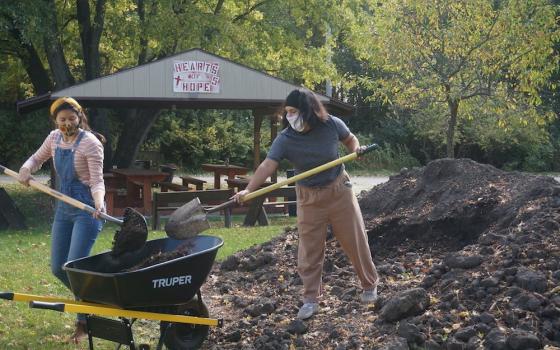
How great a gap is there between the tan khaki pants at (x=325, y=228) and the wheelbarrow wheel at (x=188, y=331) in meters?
0.87

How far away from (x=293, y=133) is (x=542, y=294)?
6.97 feet

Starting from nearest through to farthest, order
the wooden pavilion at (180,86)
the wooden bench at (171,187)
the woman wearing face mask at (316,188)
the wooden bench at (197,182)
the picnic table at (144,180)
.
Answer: the woman wearing face mask at (316,188) < the wooden pavilion at (180,86) < the picnic table at (144,180) < the wooden bench at (171,187) < the wooden bench at (197,182)

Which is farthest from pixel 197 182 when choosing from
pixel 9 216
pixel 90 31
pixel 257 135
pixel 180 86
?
pixel 9 216

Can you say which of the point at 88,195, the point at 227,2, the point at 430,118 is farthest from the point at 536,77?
the point at 430,118

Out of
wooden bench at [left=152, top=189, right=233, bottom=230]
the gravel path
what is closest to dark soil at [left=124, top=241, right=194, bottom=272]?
wooden bench at [left=152, top=189, right=233, bottom=230]

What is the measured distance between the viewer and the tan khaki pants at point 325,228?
252 inches

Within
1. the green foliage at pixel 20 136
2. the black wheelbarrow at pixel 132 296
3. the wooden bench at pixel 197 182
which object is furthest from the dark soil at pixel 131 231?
the green foliage at pixel 20 136

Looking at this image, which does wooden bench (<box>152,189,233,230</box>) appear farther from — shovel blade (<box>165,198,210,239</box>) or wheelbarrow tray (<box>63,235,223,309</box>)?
wheelbarrow tray (<box>63,235,223,309</box>)

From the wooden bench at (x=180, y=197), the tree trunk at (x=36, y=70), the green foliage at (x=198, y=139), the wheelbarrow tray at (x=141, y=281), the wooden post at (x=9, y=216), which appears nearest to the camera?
the wheelbarrow tray at (x=141, y=281)

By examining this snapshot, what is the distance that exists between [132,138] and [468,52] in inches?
329

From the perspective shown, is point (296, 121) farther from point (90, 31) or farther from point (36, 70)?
point (36, 70)

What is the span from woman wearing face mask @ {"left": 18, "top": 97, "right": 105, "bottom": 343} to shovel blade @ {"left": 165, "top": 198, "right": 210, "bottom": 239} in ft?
1.81

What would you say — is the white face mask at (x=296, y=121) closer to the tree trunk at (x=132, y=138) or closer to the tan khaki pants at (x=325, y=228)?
the tan khaki pants at (x=325, y=228)

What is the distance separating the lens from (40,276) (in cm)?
916
